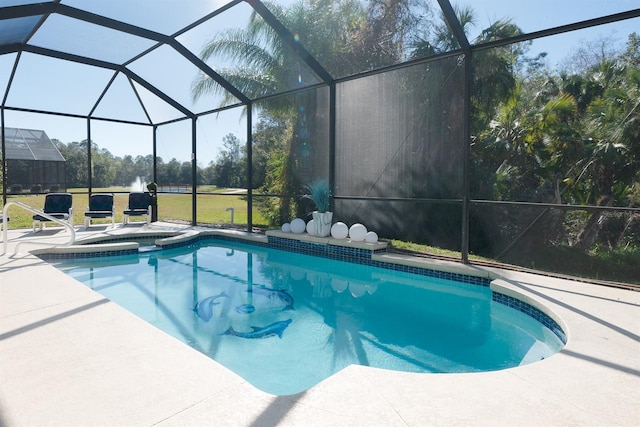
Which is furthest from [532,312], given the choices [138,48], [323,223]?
[138,48]

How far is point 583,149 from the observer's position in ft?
24.0

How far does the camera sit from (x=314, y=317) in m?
4.03

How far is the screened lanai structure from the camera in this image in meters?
5.97

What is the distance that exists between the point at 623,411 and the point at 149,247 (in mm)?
7374

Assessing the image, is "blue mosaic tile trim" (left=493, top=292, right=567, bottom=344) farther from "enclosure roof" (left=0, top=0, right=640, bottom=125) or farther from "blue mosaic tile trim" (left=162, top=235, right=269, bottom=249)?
"blue mosaic tile trim" (left=162, top=235, right=269, bottom=249)

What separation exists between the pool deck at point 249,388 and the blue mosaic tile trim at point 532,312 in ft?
0.97

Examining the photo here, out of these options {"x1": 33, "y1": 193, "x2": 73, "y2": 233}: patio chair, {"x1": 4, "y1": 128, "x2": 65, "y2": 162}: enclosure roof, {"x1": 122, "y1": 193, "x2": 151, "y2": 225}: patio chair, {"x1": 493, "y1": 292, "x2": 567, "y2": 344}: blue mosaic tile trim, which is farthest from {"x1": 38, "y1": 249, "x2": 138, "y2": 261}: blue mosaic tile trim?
{"x1": 4, "y1": 128, "x2": 65, "y2": 162}: enclosure roof

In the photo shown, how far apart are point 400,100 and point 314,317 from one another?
3.85 metres

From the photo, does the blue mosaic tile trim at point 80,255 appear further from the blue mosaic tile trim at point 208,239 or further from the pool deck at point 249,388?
the pool deck at point 249,388

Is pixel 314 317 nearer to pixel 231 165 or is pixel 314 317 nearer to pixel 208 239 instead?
pixel 208 239

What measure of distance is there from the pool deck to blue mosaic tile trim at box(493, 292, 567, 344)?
11.7 inches

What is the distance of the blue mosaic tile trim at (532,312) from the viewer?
3.12 metres

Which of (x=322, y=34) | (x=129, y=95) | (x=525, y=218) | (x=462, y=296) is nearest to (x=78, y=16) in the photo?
(x=129, y=95)

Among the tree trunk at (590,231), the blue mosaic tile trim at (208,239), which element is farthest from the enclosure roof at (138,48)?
the tree trunk at (590,231)
